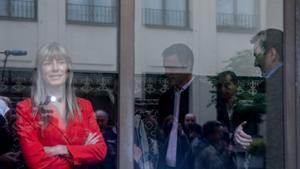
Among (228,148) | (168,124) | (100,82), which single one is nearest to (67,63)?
(100,82)

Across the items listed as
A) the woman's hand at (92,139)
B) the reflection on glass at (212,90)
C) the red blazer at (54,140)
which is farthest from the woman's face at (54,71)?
the reflection on glass at (212,90)

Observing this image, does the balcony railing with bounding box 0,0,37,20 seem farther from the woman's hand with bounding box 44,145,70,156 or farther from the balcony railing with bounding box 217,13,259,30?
the balcony railing with bounding box 217,13,259,30

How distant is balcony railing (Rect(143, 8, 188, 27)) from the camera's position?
17.1ft

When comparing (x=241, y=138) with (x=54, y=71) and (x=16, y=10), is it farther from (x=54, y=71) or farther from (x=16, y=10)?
(x=16, y=10)

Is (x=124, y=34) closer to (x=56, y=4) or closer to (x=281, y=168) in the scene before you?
(x=56, y=4)

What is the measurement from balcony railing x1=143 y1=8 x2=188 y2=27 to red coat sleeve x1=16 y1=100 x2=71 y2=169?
3.44 ft

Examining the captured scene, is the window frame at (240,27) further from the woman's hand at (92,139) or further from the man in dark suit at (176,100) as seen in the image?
the woman's hand at (92,139)

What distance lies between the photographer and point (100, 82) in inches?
191

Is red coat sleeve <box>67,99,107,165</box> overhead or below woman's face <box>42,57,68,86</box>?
below

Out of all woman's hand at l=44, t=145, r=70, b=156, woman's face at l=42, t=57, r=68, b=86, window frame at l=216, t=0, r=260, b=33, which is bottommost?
woman's hand at l=44, t=145, r=70, b=156

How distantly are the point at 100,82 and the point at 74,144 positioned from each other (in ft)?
1.65

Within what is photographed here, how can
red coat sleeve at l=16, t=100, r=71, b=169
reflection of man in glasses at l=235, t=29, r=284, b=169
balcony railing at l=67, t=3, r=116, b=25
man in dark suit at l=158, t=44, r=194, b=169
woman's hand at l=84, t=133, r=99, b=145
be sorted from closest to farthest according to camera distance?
red coat sleeve at l=16, t=100, r=71, b=169 → woman's hand at l=84, t=133, r=99, b=145 → reflection of man in glasses at l=235, t=29, r=284, b=169 → balcony railing at l=67, t=3, r=116, b=25 → man in dark suit at l=158, t=44, r=194, b=169

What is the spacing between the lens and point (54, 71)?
458 centimetres

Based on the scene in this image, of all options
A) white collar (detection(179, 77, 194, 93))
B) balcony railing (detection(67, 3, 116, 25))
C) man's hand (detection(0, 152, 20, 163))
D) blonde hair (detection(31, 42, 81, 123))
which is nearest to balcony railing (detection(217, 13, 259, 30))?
white collar (detection(179, 77, 194, 93))
